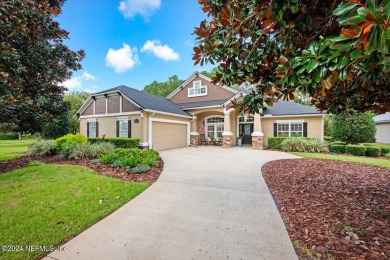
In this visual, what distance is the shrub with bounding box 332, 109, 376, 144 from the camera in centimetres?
1291

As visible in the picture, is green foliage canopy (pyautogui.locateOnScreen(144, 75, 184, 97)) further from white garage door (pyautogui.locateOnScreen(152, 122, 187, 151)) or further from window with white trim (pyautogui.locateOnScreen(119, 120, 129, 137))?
window with white trim (pyautogui.locateOnScreen(119, 120, 129, 137))

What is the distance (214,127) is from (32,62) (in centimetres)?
1492

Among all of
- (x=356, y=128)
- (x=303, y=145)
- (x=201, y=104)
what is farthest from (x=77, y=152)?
(x=356, y=128)

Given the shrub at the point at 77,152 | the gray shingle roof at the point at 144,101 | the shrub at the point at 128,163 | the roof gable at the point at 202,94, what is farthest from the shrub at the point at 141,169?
the roof gable at the point at 202,94

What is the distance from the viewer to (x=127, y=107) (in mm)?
13508

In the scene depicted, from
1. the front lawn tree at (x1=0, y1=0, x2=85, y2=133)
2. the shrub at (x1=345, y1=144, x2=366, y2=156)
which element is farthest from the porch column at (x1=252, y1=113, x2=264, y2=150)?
the front lawn tree at (x1=0, y1=0, x2=85, y2=133)

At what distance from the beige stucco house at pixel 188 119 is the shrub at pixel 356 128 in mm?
1555

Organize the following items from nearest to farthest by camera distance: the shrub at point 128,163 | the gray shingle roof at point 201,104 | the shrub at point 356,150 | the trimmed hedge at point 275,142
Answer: the shrub at point 128,163
the shrub at point 356,150
the trimmed hedge at point 275,142
the gray shingle roof at point 201,104

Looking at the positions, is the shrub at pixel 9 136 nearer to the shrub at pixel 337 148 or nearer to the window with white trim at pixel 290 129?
the window with white trim at pixel 290 129

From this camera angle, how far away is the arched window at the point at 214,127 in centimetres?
1880

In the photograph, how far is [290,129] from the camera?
52.0 ft

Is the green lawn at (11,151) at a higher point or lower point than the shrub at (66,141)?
lower

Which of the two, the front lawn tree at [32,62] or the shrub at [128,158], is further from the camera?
the shrub at [128,158]

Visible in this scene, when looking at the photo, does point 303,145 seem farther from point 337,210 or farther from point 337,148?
point 337,210
